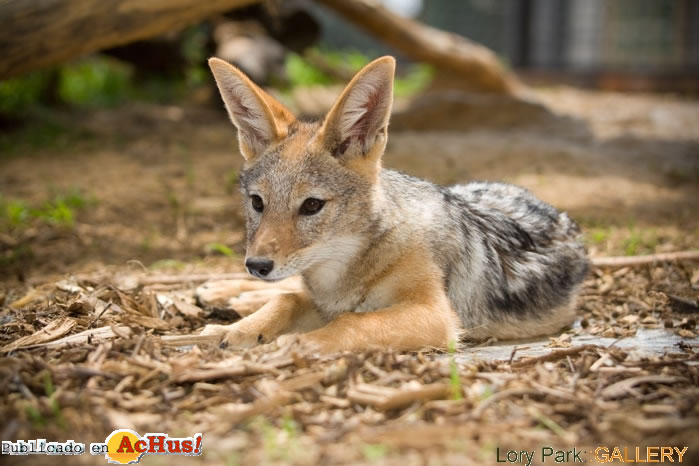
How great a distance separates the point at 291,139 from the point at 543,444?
2475 millimetres

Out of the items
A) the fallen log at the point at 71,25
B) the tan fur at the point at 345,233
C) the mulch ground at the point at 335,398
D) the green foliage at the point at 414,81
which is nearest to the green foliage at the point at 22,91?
the fallen log at the point at 71,25

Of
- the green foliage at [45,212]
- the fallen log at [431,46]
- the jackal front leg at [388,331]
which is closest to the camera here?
the jackal front leg at [388,331]

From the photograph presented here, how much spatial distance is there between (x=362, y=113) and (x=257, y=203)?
886 millimetres

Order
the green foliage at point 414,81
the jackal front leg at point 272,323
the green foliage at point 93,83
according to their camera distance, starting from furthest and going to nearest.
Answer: the green foliage at point 414,81 < the green foliage at point 93,83 < the jackal front leg at point 272,323

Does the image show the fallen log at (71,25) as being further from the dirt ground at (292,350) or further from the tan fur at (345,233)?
the tan fur at (345,233)

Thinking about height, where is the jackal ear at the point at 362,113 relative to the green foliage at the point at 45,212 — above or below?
above

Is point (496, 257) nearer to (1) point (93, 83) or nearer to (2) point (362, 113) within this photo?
(2) point (362, 113)

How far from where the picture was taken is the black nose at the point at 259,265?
3707 mm

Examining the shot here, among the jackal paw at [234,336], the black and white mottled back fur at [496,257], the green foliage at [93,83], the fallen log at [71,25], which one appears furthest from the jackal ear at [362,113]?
the green foliage at [93,83]

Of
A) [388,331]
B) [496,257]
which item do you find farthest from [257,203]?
[496,257]

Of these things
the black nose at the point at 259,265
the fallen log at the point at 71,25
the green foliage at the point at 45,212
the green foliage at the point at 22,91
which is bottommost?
the green foliage at the point at 45,212

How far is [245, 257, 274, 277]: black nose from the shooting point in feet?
12.2

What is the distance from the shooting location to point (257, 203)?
4.21 meters

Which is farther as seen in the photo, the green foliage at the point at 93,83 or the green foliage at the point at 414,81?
the green foliage at the point at 414,81
